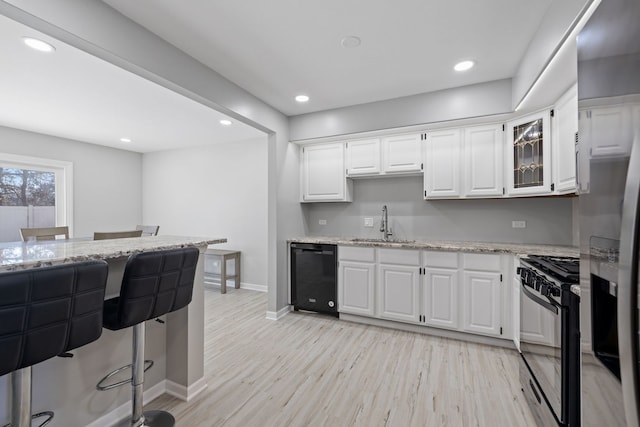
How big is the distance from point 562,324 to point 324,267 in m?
2.38

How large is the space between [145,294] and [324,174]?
9.01ft

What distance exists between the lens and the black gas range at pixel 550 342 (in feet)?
4.38

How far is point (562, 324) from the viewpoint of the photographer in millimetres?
1386

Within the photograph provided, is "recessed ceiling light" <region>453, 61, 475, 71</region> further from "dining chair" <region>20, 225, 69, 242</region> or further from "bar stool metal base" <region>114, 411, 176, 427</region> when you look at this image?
"dining chair" <region>20, 225, 69, 242</region>

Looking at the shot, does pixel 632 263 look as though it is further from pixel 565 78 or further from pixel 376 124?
pixel 376 124

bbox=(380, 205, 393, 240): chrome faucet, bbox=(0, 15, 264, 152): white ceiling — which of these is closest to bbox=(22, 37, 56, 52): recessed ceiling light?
bbox=(0, 15, 264, 152): white ceiling

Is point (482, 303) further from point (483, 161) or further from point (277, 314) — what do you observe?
point (277, 314)

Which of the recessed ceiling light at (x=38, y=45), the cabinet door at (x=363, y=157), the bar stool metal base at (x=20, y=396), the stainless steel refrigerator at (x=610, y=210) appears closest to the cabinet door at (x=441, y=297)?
the cabinet door at (x=363, y=157)

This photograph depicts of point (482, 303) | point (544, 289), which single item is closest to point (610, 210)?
point (544, 289)

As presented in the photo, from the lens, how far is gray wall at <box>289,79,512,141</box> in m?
2.79

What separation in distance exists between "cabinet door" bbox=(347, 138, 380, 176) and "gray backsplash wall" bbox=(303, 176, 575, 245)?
1.06ft

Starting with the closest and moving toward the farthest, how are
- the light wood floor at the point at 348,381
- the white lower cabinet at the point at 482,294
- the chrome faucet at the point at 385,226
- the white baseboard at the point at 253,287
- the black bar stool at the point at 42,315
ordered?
the black bar stool at the point at 42,315 < the light wood floor at the point at 348,381 < the white lower cabinet at the point at 482,294 < the chrome faucet at the point at 385,226 < the white baseboard at the point at 253,287

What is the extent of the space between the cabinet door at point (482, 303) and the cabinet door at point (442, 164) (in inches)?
36.3

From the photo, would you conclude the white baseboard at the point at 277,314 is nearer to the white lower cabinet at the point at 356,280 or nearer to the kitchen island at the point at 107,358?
the white lower cabinet at the point at 356,280
